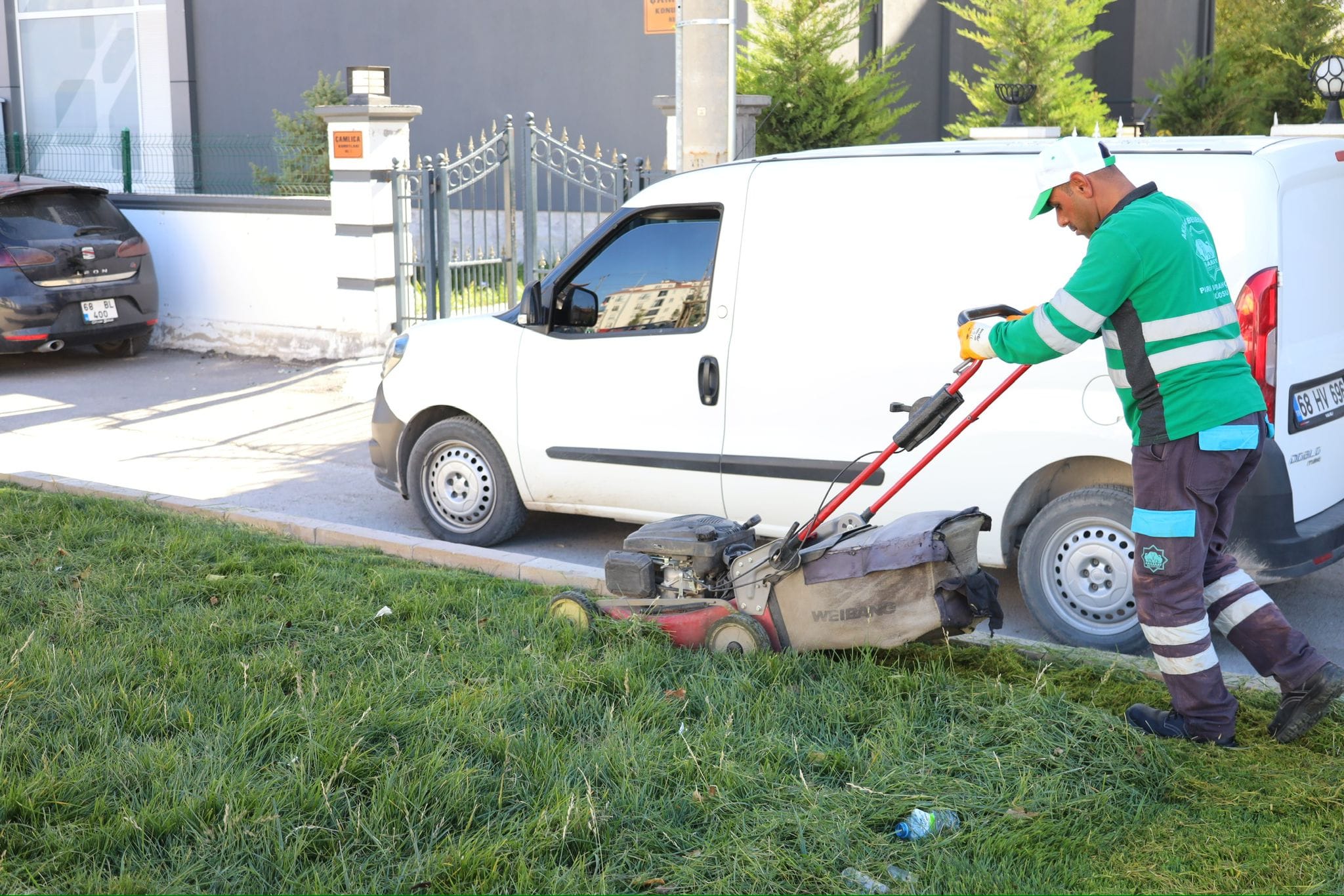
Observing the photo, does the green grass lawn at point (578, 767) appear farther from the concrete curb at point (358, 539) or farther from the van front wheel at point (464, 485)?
the van front wheel at point (464, 485)

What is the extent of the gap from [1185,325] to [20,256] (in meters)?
10.9

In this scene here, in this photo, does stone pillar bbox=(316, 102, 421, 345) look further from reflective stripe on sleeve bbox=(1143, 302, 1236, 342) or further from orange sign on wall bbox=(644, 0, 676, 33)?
reflective stripe on sleeve bbox=(1143, 302, 1236, 342)

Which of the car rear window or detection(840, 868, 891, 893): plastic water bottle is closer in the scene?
detection(840, 868, 891, 893): plastic water bottle

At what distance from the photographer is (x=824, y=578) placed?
450 centimetres

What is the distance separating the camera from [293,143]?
1730cm

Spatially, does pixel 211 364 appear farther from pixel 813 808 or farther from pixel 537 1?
pixel 813 808

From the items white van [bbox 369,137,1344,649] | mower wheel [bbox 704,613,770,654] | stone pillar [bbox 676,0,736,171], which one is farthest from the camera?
stone pillar [bbox 676,0,736,171]

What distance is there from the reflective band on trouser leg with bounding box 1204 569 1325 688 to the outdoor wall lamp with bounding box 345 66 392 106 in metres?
9.97

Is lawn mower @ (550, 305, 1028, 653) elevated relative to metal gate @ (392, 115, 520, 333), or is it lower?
lower

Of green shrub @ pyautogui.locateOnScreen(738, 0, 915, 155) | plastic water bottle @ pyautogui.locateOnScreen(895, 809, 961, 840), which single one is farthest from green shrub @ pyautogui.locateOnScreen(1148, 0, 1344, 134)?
plastic water bottle @ pyautogui.locateOnScreen(895, 809, 961, 840)

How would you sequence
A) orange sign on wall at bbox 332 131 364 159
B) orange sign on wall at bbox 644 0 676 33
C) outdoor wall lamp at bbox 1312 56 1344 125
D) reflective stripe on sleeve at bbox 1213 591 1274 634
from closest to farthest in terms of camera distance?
reflective stripe on sleeve at bbox 1213 591 1274 634
outdoor wall lamp at bbox 1312 56 1344 125
orange sign on wall at bbox 644 0 676 33
orange sign on wall at bbox 332 131 364 159

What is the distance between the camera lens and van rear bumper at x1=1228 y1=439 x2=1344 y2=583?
502 centimetres

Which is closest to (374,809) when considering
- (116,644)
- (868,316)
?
(116,644)

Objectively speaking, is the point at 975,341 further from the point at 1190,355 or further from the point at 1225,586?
the point at 1225,586
